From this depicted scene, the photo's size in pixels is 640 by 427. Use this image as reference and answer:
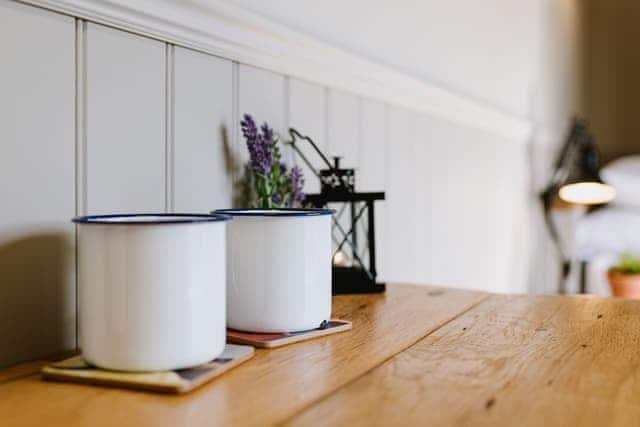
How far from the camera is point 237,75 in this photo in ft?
2.85

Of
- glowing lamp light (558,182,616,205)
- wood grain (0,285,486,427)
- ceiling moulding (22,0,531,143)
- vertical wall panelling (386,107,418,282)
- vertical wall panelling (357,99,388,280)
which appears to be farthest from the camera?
glowing lamp light (558,182,616,205)

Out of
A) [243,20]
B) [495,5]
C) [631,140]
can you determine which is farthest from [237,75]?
[631,140]

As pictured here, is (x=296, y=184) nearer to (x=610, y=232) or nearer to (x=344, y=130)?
(x=344, y=130)

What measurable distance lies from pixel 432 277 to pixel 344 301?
66cm

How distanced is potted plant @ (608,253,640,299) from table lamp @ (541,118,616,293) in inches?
7.8

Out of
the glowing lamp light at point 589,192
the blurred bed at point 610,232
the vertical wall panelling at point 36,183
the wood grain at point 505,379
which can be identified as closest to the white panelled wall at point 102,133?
the vertical wall panelling at point 36,183

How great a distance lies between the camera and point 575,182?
79.7 inches

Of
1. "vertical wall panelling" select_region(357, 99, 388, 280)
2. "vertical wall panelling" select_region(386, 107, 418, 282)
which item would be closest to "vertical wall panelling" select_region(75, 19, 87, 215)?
"vertical wall panelling" select_region(357, 99, 388, 280)

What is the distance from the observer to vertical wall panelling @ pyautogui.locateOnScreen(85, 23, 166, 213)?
67 cm

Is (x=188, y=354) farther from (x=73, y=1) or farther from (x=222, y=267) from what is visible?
(x=73, y=1)

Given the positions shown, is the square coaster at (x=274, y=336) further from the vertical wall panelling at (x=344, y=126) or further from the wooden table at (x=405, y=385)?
the vertical wall panelling at (x=344, y=126)

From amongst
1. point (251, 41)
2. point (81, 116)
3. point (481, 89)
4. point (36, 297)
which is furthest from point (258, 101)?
point (481, 89)

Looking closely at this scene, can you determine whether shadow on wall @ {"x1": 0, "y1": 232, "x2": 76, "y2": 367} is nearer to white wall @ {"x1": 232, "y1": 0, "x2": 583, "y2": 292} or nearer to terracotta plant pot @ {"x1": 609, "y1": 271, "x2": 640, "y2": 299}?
white wall @ {"x1": 232, "y1": 0, "x2": 583, "y2": 292}

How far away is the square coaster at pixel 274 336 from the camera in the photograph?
622 millimetres
